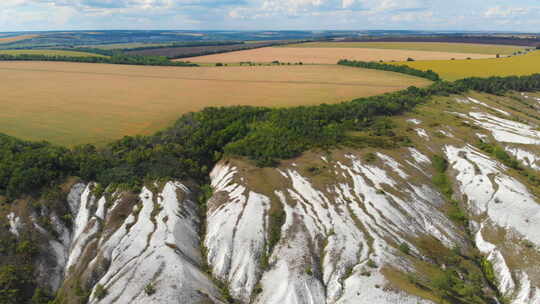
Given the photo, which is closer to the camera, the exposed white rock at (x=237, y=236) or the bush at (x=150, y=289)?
the bush at (x=150, y=289)

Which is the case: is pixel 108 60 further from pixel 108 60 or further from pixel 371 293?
pixel 371 293

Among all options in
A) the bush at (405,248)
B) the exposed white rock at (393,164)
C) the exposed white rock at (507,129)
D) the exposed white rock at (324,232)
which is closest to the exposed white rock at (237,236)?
the exposed white rock at (324,232)

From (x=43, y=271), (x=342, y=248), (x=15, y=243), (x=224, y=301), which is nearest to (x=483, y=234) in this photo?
(x=342, y=248)

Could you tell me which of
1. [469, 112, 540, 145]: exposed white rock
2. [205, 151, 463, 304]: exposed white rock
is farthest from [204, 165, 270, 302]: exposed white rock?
[469, 112, 540, 145]: exposed white rock

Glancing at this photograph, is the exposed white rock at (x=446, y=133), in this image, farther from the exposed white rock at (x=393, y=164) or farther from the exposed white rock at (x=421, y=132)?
the exposed white rock at (x=393, y=164)

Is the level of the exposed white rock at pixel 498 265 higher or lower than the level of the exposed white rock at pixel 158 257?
lower

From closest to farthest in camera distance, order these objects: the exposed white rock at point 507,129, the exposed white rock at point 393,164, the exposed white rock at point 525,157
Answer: the exposed white rock at point 393,164 → the exposed white rock at point 525,157 → the exposed white rock at point 507,129

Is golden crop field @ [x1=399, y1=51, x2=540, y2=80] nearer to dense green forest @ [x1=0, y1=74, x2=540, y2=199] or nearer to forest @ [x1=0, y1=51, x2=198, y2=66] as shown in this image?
dense green forest @ [x1=0, y1=74, x2=540, y2=199]
